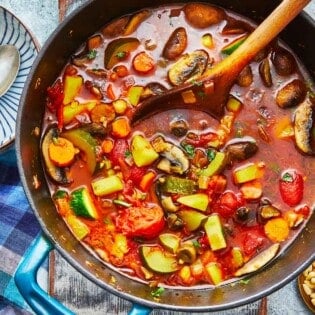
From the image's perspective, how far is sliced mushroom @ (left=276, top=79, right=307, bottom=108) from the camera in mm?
2951

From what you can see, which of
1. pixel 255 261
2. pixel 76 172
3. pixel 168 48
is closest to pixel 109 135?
pixel 76 172

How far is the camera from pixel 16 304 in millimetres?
3371

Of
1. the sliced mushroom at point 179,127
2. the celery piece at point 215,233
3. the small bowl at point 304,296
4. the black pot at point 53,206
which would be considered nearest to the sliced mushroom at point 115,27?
the black pot at point 53,206

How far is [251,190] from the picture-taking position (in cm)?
295

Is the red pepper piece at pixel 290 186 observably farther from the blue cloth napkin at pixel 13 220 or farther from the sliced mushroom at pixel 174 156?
the blue cloth napkin at pixel 13 220

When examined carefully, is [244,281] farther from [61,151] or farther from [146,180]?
[61,151]

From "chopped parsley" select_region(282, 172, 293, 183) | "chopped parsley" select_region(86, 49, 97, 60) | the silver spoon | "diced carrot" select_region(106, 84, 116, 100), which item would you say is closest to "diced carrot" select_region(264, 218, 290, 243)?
"chopped parsley" select_region(282, 172, 293, 183)

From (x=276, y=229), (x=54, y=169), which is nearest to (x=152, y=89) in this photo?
(x=54, y=169)

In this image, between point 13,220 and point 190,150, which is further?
point 13,220

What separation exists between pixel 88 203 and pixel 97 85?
1.35 feet

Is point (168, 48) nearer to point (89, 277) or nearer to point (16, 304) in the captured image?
point (89, 277)

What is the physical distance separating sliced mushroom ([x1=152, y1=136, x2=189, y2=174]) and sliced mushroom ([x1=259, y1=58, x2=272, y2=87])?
0.38 metres

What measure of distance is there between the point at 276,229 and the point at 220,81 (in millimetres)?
560

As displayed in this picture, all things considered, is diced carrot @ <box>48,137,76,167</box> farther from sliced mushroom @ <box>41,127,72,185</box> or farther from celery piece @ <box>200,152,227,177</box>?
celery piece @ <box>200,152,227,177</box>
